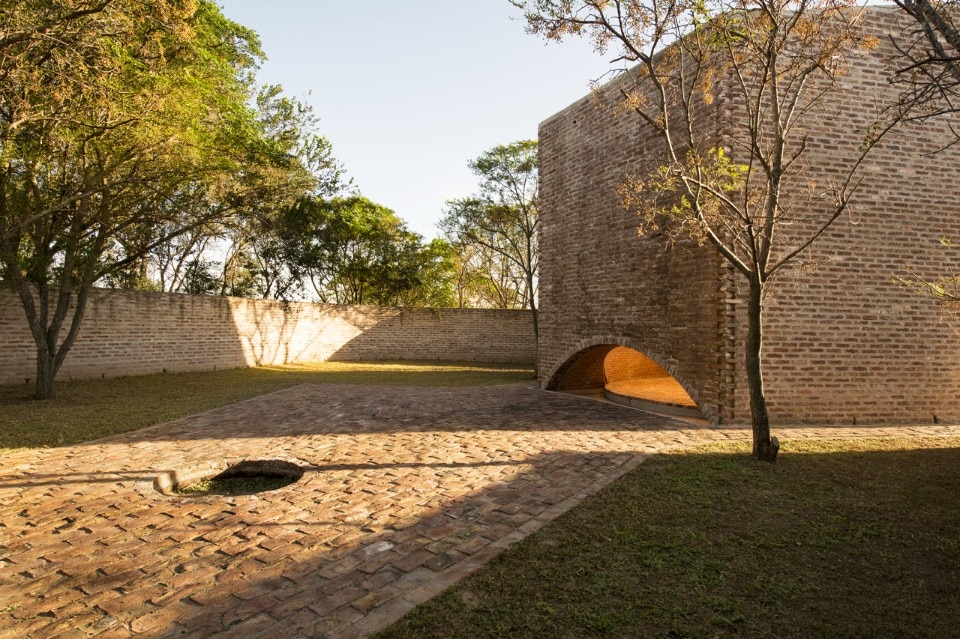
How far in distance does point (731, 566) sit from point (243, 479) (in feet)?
15.1

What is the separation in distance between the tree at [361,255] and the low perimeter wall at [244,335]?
153 inches

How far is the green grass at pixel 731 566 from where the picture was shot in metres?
2.48

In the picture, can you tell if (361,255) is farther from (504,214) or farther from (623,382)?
(623,382)

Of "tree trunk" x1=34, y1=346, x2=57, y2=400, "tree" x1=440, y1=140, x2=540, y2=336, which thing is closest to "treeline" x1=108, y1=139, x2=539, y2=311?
"tree" x1=440, y1=140, x2=540, y2=336

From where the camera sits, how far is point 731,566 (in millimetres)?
3047

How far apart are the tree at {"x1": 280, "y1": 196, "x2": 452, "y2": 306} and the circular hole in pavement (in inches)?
693

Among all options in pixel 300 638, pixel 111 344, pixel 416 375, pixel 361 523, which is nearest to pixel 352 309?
pixel 416 375

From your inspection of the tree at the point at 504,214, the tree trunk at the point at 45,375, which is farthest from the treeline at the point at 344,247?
the tree trunk at the point at 45,375

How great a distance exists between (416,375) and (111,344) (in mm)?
7980

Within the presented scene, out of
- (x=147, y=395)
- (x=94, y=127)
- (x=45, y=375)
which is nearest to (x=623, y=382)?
(x=147, y=395)

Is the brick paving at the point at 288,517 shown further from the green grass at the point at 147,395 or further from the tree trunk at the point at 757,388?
the tree trunk at the point at 757,388

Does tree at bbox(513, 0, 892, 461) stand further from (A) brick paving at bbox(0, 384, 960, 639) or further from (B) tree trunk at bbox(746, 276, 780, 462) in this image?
(A) brick paving at bbox(0, 384, 960, 639)

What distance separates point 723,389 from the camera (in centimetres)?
703

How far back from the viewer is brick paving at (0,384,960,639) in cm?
260
